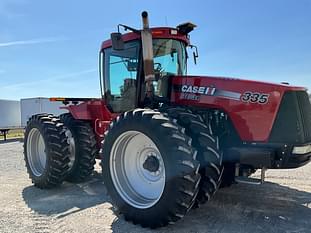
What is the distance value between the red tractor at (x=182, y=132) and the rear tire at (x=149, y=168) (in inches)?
0.5

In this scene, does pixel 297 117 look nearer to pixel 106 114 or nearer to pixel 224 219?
pixel 224 219

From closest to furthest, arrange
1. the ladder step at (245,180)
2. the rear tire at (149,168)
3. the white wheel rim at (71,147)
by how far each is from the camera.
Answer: the rear tire at (149,168) < the ladder step at (245,180) < the white wheel rim at (71,147)

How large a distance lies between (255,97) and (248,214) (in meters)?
1.65

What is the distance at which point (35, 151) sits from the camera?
704cm

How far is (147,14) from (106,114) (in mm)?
2438

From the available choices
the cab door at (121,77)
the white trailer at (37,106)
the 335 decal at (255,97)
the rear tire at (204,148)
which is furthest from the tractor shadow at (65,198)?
the white trailer at (37,106)

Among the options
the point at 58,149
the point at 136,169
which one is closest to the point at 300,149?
the point at 136,169

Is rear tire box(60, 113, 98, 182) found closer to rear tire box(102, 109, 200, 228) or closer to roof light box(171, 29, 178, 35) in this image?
rear tire box(102, 109, 200, 228)

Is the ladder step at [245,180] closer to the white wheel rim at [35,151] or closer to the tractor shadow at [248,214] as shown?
the tractor shadow at [248,214]

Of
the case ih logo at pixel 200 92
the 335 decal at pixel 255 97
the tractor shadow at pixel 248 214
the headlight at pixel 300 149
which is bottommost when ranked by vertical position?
the tractor shadow at pixel 248 214

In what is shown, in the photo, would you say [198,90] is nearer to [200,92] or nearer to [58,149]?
[200,92]

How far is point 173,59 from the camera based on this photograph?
18.7ft

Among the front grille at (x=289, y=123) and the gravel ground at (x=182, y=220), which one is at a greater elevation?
the front grille at (x=289, y=123)

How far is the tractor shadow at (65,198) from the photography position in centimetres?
499
